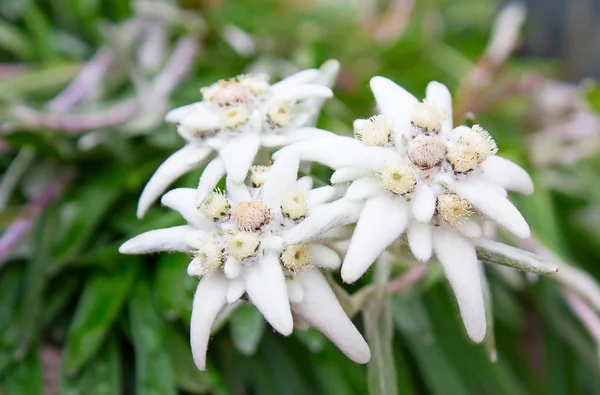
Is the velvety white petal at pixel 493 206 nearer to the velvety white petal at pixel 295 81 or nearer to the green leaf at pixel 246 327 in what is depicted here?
the velvety white petal at pixel 295 81

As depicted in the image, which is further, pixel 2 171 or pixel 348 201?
pixel 2 171

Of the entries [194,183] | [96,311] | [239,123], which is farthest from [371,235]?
[96,311]

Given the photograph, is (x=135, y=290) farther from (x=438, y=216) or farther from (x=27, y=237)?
(x=438, y=216)

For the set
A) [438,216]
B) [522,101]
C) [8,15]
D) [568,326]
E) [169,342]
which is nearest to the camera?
[438,216]

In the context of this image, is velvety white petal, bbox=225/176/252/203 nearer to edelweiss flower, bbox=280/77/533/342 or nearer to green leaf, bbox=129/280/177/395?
edelweiss flower, bbox=280/77/533/342

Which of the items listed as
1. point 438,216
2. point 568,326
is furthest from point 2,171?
point 568,326

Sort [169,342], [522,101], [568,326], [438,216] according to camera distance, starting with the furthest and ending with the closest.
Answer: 1. [522,101]
2. [568,326]
3. [169,342]
4. [438,216]

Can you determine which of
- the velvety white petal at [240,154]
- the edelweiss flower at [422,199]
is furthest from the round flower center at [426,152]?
the velvety white petal at [240,154]
